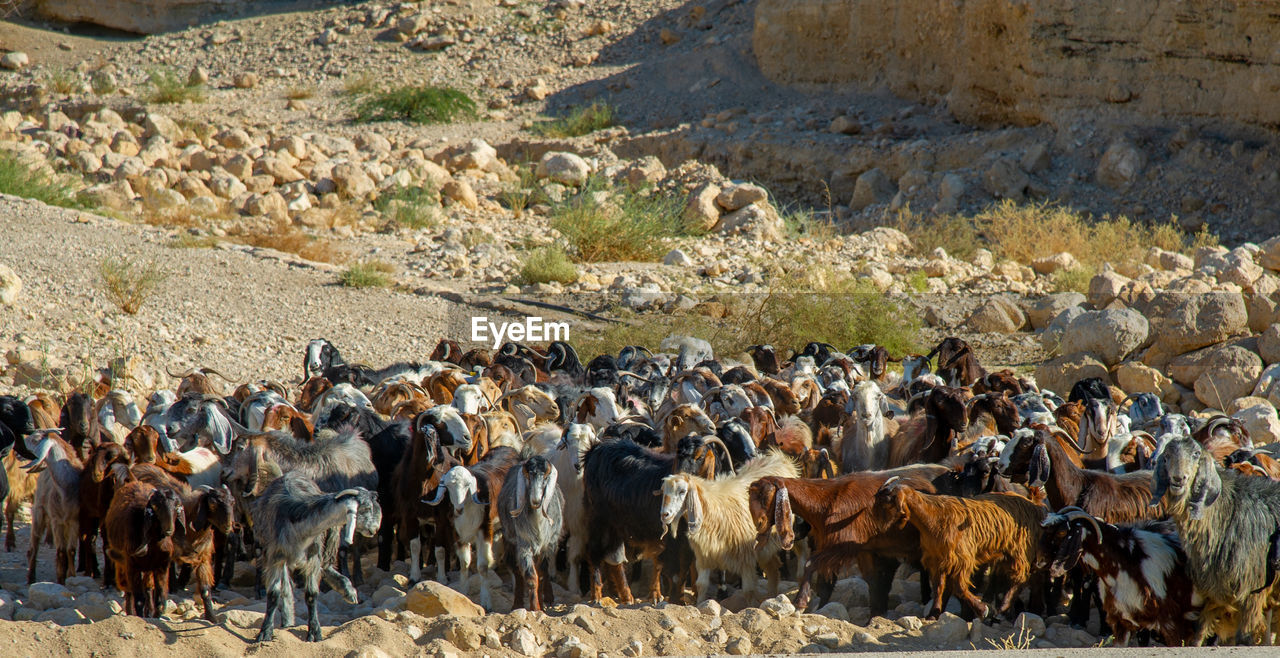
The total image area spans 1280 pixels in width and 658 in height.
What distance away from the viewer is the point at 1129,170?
18688 millimetres

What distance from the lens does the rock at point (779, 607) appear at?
5.44 m

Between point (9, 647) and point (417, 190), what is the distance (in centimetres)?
1519

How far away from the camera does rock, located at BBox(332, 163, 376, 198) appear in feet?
64.6

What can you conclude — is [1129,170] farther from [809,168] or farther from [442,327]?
[442,327]

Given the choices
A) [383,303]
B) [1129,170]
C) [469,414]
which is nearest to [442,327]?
[383,303]

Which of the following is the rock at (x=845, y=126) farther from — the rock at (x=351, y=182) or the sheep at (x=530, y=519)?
the sheep at (x=530, y=519)

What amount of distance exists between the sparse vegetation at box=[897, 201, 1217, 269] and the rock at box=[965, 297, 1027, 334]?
2.70 meters

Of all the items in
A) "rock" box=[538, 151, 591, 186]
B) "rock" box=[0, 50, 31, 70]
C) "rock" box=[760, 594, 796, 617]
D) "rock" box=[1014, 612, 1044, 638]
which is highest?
"rock" box=[0, 50, 31, 70]

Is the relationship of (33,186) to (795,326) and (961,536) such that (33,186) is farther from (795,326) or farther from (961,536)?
(961,536)

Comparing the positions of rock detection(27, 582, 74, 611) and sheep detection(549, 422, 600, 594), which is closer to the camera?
rock detection(27, 582, 74, 611)

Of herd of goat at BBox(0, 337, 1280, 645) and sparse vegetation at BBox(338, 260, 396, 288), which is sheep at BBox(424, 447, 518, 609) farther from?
sparse vegetation at BBox(338, 260, 396, 288)

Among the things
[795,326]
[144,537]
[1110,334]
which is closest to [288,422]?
[144,537]

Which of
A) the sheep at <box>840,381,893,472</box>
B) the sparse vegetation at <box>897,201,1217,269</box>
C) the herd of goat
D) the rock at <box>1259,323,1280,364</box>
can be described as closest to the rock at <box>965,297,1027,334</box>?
the sparse vegetation at <box>897,201,1217,269</box>

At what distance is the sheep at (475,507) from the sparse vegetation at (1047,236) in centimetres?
1240
